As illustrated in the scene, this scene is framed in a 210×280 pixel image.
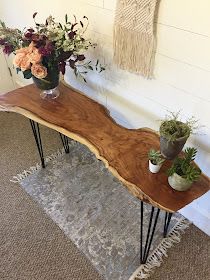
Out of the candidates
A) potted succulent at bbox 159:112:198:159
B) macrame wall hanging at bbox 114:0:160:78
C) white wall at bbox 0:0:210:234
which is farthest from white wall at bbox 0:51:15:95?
potted succulent at bbox 159:112:198:159

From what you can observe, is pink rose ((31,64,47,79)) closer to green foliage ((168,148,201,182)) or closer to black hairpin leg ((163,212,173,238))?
green foliage ((168,148,201,182))

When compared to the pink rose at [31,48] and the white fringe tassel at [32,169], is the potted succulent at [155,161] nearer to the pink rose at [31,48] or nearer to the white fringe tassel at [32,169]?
the pink rose at [31,48]

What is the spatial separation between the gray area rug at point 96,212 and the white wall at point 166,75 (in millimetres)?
328

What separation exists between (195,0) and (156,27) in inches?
7.8

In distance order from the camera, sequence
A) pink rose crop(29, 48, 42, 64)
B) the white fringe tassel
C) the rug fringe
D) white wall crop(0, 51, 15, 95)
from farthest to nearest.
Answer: white wall crop(0, 51, 15, 95), the white fringe tassel, the rug fringe, pink rose crop(29, 48, 42, 64)

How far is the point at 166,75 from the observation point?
3.89ft

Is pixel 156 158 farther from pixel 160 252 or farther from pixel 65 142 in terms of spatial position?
pixel 65 142

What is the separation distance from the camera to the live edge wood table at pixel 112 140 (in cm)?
99

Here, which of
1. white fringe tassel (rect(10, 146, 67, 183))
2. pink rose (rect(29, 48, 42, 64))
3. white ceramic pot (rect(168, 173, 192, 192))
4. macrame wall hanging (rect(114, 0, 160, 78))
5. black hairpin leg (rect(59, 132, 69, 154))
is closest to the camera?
white ceramic pot (rect(168, 173, 192, 192))

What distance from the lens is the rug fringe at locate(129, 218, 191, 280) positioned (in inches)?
51.8

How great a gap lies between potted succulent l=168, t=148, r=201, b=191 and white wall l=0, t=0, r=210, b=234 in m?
0.25

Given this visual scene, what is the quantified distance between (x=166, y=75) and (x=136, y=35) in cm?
22

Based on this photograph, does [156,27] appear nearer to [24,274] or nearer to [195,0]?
[195,0]

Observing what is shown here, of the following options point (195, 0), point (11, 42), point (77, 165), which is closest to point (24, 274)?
point (77, 165)
